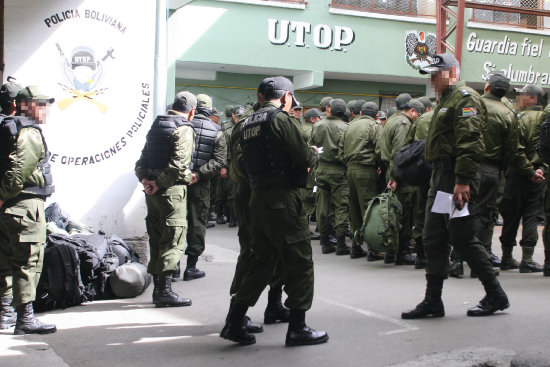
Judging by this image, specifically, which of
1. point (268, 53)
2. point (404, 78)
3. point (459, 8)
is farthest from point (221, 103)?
point (459, 8)

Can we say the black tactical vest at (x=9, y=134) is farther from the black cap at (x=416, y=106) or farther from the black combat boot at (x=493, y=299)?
the black cap at (x=416, y=106)

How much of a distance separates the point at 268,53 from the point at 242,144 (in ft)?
39.8

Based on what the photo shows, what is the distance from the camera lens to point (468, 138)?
4875mm

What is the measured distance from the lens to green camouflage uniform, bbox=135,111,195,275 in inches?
229

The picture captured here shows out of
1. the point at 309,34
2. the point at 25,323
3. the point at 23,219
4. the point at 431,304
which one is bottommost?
the point at 25,323

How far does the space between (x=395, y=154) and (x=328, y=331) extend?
11.4 ft

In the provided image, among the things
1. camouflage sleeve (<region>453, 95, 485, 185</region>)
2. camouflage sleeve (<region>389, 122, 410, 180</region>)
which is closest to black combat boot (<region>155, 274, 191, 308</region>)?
camouflage sleeve (<region>453, 95, 485, 185</region>)

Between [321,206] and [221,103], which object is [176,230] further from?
[221,103]

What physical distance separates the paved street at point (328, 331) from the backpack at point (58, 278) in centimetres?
17

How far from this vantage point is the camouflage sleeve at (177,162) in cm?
581

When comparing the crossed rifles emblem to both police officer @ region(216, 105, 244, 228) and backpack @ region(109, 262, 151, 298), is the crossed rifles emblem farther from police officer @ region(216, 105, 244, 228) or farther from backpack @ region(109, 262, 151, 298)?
police officer @ region(216, 105, 244, 228)

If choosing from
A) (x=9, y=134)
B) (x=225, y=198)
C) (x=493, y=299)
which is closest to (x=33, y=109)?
(x=9, y=134)

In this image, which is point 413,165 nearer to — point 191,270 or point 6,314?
point 191,270

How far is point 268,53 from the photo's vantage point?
16.3m
